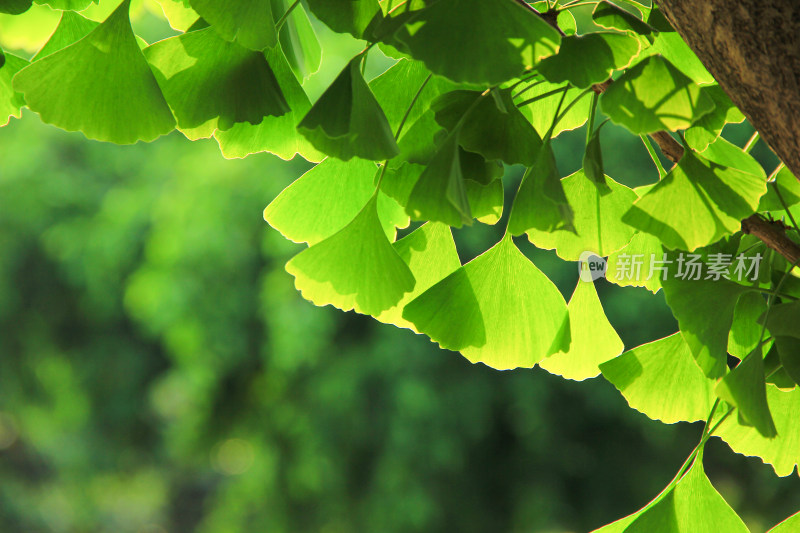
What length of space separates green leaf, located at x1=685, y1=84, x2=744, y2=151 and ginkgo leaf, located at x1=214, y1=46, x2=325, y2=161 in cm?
17

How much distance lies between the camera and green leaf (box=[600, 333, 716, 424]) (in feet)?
1.18

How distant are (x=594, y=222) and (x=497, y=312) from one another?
0.22 ft

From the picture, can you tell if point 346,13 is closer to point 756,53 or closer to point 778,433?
point 756,53

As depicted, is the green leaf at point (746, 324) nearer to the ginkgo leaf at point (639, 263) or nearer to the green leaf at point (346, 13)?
the ginkgo leaf at point (639, 263)

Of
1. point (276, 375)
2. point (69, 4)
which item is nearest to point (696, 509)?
point (69, 4)

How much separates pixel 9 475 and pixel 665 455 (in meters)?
4.09

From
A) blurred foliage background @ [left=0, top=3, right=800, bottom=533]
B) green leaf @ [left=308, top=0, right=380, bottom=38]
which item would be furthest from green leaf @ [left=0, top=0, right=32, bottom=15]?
blurred foliage background @ [left=0, top=3, right=800, bottom=533]

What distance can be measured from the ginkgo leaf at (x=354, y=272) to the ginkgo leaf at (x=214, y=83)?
0.21ft

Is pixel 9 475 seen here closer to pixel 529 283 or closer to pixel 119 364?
pixel 119 364

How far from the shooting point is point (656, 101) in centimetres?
25

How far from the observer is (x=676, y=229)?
0.29 meters

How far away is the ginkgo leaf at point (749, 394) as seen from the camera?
260 millimetres

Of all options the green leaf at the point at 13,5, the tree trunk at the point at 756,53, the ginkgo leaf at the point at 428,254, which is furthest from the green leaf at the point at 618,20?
the green leaf at the point at 13,5

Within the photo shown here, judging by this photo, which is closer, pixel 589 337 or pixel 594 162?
pixel 594 162
